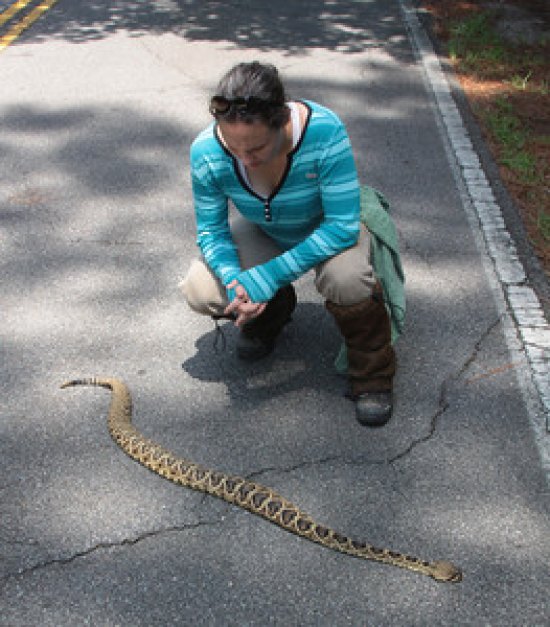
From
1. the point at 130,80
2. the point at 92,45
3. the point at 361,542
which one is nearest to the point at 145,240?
the point at 361,542

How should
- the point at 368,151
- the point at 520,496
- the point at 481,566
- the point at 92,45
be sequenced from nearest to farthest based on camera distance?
the point at 481,566 → the point at 520,496 → the point at 368,151 → the point at 92,45

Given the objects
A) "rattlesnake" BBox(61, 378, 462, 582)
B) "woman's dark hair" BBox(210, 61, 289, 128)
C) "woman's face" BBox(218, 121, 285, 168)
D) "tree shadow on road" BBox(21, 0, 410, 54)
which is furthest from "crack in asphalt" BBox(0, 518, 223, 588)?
"tree shadow on road" BBox(21, 0, 410, 54)

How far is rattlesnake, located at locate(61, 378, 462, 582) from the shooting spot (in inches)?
116

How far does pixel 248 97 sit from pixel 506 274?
2.41 metres

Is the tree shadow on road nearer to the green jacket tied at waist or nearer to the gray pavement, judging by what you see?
the gray pavement

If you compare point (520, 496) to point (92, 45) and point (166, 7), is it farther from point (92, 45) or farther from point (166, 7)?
point (166, 7)

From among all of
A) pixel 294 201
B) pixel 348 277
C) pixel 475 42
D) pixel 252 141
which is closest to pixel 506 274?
pixel 348 277

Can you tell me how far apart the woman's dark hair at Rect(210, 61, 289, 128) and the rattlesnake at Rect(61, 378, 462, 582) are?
1.45 metres

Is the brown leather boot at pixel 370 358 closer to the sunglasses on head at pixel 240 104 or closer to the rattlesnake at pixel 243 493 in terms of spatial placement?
the rattlesnake at pixel 243 493

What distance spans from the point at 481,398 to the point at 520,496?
68 centimetres

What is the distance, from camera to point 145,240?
209 inches

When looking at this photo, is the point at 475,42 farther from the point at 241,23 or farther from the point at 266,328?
the point at 266,328

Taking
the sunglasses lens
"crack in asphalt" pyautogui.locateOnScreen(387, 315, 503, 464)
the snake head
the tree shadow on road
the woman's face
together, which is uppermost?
the sunglasses lens

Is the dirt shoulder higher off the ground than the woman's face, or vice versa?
the woman's face
